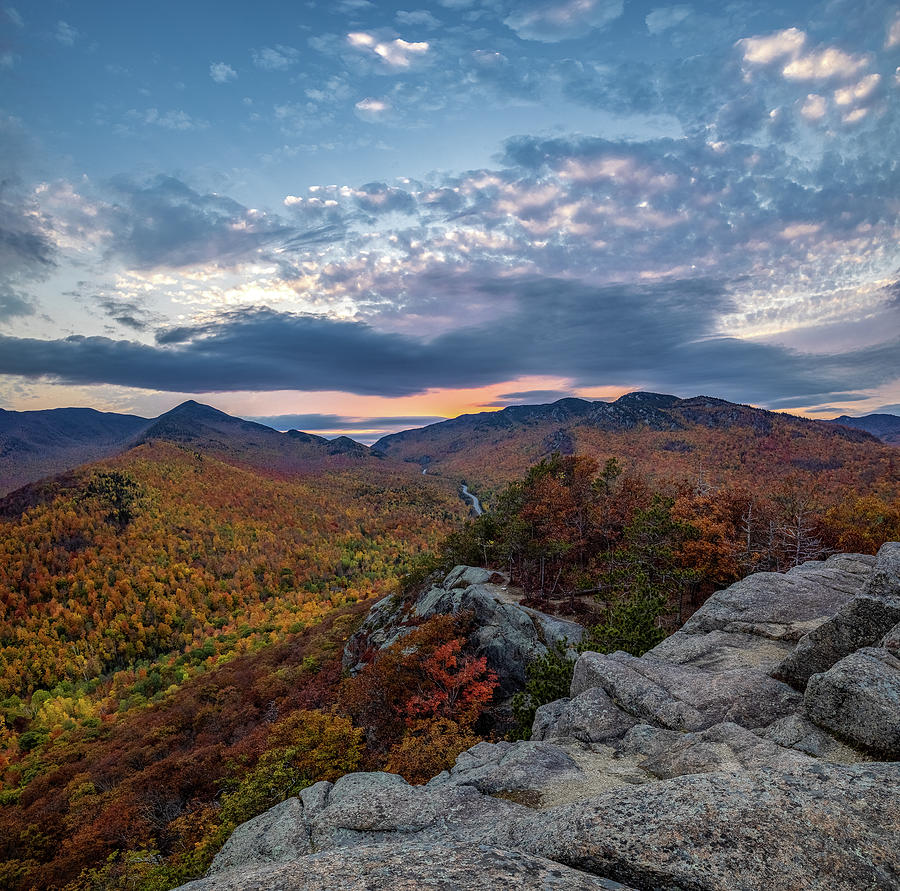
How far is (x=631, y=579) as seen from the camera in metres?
41.8

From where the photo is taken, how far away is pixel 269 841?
14.2 metres

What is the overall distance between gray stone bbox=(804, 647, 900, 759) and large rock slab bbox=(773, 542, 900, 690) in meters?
1.83

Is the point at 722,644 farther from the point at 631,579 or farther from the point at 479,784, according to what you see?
the point at 631,579

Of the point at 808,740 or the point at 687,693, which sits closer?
the point at 808,740

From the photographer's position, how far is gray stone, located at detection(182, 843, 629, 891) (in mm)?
6613

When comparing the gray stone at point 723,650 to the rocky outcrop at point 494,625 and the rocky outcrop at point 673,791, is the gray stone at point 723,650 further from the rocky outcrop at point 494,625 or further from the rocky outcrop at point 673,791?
the rocky outcrop at point 494,625

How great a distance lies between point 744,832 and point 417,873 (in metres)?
5.33

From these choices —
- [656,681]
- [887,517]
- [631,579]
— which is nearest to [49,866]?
[656,681]

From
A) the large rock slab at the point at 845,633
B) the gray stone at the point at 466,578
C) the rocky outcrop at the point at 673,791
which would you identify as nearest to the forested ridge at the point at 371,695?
the gray stone at the point at 466,578

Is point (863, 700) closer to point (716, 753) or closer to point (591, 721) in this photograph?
point (716, 753)

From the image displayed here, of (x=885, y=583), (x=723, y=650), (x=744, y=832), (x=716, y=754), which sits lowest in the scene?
(x=723, y=650)

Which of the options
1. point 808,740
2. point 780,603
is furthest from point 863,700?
point 780,603

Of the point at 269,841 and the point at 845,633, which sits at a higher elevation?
the point at 845,633

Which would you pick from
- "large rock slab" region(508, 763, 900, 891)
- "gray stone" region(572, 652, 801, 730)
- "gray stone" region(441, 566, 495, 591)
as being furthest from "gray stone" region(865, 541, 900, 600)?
"gray stone" region(441, 566, 495, 591)
